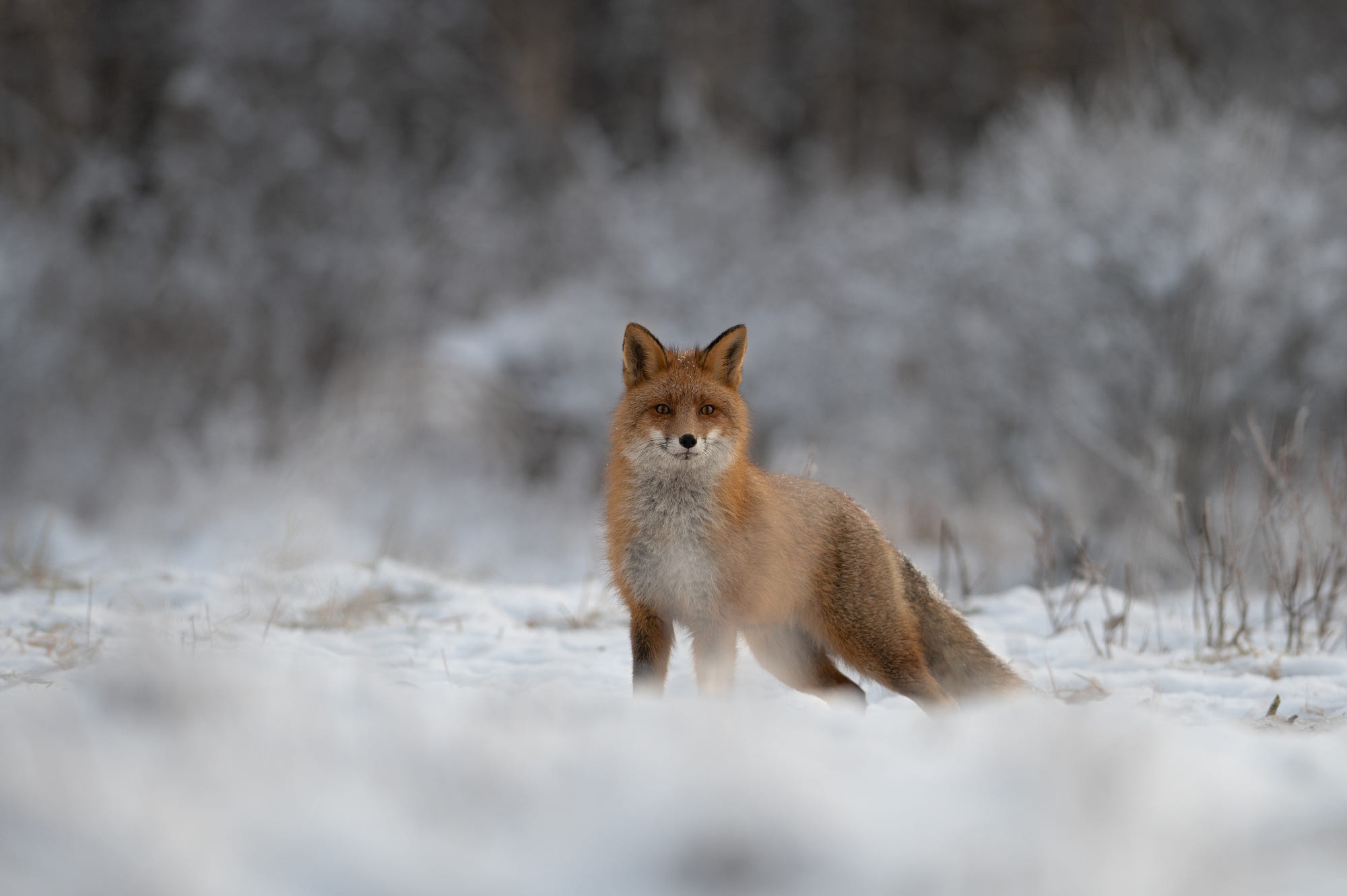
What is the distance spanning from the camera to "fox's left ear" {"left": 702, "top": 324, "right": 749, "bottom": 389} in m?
3.66

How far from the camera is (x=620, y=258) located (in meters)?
16.9

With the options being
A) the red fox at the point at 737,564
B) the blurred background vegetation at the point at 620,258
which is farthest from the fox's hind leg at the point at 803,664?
the blurred background vegetation at the point at 620,258

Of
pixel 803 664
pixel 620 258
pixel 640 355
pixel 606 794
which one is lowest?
pixel 606 794

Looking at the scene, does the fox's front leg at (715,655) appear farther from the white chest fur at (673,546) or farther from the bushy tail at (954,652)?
the bushy tail at (954,652)

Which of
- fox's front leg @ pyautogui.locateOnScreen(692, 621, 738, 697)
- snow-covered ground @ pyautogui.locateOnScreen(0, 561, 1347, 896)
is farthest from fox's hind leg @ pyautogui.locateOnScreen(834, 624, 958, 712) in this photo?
snow-covered ground @ pyautogui.locateOnScreen(0, 561, 1347, 896)

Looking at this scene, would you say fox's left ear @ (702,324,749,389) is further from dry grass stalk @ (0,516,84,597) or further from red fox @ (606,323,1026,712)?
dry grass stalk @ (0,516,84,597)

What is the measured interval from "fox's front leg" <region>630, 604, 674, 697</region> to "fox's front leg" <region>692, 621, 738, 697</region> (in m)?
0.15

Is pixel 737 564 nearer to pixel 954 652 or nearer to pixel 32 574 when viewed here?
pixel 954 652

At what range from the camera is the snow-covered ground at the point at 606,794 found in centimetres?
166

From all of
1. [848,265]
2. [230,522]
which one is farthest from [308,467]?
[848,265]

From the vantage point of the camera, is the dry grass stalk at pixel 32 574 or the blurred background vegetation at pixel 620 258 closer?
the dry grass stalk at pixel 32 574

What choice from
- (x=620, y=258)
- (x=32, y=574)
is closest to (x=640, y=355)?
(x=32, y=574)

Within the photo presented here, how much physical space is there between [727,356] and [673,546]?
2.61 feet

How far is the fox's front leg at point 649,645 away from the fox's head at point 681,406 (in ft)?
1.73
